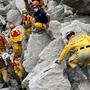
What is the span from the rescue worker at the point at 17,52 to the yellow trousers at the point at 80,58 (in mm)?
5777

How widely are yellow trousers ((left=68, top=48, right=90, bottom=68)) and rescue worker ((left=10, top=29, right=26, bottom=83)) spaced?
5.78 meters

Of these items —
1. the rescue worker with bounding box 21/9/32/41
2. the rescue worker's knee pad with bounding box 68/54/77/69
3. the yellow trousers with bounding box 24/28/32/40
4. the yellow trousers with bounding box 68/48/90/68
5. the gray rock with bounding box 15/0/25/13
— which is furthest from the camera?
the gray rock with bounding box 15/0/25/13

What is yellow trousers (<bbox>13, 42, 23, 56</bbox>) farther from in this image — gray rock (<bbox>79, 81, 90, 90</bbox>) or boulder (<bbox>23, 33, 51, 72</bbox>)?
gray rock (<bbox>79, 81, 90, 90</bbox>)

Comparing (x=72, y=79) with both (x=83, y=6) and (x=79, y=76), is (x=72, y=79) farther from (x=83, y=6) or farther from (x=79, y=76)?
(x=83, y=6)

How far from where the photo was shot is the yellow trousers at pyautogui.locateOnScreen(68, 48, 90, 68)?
12391mm

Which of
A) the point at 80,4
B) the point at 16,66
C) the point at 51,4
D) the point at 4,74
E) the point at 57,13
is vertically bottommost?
the point at 4,74

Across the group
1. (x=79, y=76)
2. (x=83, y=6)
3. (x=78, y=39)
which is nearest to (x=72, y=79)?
(x=79, y=76)

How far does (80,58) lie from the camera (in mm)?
12430

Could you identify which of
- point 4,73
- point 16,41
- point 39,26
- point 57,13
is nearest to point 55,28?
point 39,26

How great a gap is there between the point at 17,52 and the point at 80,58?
770 centimetres

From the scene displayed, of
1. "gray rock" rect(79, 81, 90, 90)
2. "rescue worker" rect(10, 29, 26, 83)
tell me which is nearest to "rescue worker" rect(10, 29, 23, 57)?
"rescue worker" rect(10, 29, 26, 83)

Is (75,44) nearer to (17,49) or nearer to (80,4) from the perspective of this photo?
(80,4)

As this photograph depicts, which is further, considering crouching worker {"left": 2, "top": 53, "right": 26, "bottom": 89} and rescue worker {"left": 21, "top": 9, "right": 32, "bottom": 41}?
rescue worker {"left": 21, "top": 9, "right": 32, "bottom": 41}

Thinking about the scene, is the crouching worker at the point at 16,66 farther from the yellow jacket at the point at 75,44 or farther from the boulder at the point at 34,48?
the yellow jacket at the point at 75,44
